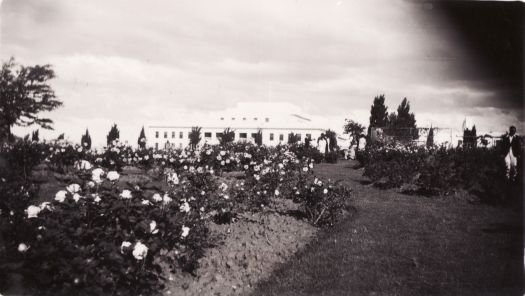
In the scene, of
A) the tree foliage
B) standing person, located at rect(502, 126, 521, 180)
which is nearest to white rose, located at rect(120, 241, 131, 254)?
standing person, located at rect(502, 126, 521, 180)

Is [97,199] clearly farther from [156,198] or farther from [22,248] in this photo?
[22,248]

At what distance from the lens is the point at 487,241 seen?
20.3 feet

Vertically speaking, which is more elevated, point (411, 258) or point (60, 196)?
point (60, 196)

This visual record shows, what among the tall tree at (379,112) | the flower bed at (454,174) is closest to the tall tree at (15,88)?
the flower bed at (454,174)

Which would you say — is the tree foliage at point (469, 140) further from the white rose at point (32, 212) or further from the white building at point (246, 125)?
the white building at point (246, 125)

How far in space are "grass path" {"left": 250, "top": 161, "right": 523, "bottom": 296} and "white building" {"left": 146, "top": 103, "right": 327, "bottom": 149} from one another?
1763 inches

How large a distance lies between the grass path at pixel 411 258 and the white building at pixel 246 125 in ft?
147

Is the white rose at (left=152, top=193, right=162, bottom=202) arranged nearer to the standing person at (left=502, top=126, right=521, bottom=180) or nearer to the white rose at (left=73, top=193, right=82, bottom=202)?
the white rose at (left=73, top=193, right=82, bottom=202)

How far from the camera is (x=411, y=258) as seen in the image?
5.41 m

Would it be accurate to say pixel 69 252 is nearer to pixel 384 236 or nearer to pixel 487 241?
pixel 384 236

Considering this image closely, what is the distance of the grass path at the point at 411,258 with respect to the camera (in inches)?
177

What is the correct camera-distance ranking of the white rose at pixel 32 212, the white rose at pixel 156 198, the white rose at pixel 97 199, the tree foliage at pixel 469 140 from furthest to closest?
1. the tree foliage at pixel 469 140
2. the white rose at pixel 156 198
3. the white rose at pixel 97 199
4. the white rose at pixel 32 212

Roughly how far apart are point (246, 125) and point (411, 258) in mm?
55185

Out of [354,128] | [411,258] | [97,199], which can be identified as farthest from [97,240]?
[354,128]
